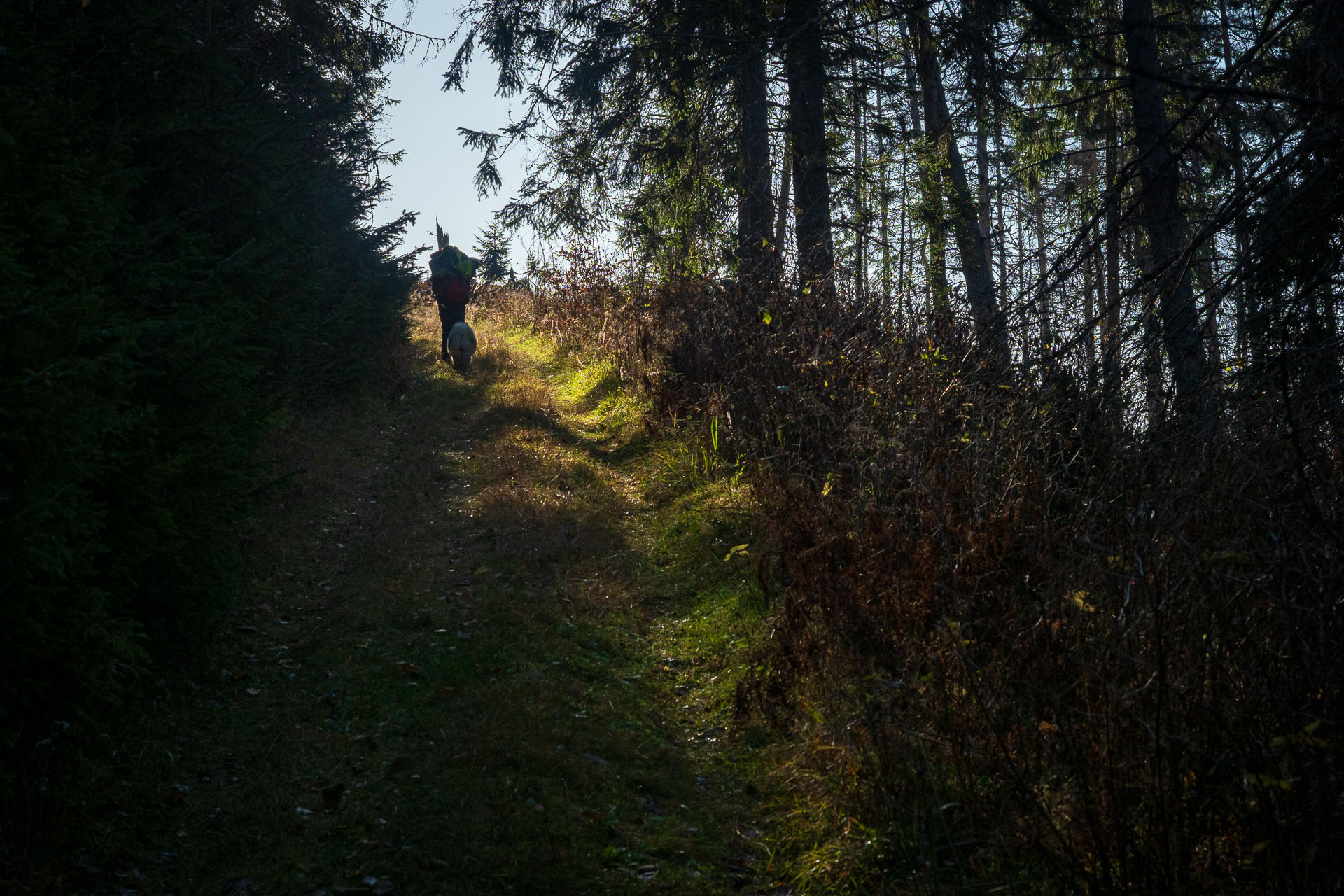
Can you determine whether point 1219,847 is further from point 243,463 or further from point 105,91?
point 105,91

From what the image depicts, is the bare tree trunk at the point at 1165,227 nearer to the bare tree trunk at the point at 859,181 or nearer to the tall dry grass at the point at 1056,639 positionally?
the tall dry grass at the point at 1056,639

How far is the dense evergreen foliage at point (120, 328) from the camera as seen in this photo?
3.75 m

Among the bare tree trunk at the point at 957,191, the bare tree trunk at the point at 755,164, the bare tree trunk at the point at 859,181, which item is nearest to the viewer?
the bare tree trunk at the point at 957,191

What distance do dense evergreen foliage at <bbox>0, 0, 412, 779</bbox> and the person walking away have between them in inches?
285

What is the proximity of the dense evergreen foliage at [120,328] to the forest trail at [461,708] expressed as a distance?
2.37 ft

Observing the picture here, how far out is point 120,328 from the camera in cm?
437

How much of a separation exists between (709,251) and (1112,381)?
293 inches

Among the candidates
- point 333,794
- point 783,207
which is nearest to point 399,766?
point 333,794

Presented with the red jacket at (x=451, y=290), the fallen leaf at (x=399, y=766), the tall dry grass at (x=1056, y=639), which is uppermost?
the red jacket at (x=451, y=290)

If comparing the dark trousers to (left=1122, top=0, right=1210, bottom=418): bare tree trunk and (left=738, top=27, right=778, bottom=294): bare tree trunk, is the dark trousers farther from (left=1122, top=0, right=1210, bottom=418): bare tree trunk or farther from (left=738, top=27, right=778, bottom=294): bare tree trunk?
(left=1122, top=0, right=1210, bottom=418): bare tree trunk

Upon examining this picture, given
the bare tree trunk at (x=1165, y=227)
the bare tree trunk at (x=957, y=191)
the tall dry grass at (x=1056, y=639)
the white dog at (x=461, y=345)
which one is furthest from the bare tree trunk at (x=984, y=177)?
the white dog at (x=461, y=345)

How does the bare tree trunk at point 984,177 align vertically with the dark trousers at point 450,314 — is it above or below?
above

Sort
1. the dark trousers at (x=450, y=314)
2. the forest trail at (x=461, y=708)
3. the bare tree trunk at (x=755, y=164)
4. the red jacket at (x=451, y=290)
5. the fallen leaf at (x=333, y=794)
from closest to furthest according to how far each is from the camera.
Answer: the forest trail at (x=461, y=708), the fallen leaf at (x=333, y=794), the bare tree trunk at (x=755, y=164), the red jacket at (x=451, y=290), the dark trousers at (x=450, y=314)

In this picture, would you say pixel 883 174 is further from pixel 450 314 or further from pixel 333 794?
pixel 333 794
